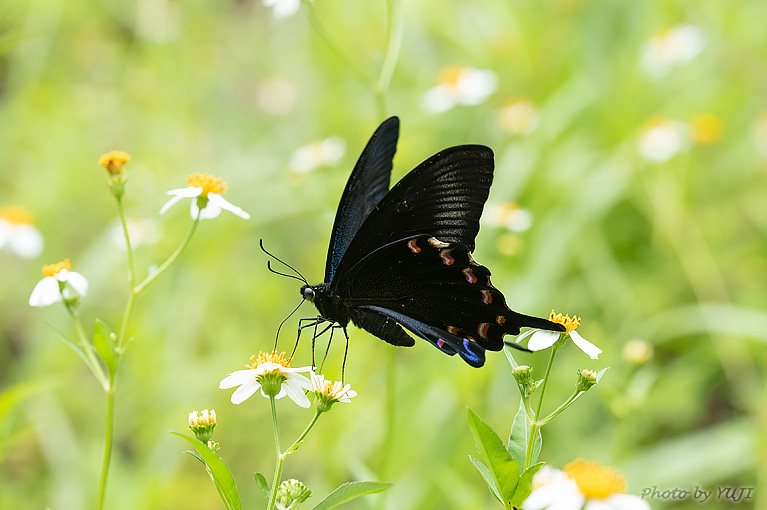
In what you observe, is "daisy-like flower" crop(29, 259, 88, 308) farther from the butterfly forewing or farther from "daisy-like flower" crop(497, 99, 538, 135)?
"daisy-like flower" crop(497, 99, 538, 135)

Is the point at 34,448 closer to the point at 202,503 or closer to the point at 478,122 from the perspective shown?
the point at 202,503

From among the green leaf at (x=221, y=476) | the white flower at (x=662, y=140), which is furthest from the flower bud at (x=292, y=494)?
the white flower at (x=662, y=140)

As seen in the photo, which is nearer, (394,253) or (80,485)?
(394,253)

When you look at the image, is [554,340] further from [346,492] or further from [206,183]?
[206,183]

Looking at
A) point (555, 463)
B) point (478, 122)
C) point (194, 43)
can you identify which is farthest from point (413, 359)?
point (194, 43)

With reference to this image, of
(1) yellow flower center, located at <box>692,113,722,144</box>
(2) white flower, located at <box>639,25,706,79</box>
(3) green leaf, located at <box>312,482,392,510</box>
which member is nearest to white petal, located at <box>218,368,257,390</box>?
(3) green leaf, located at <box>312,482,392,510</box>
